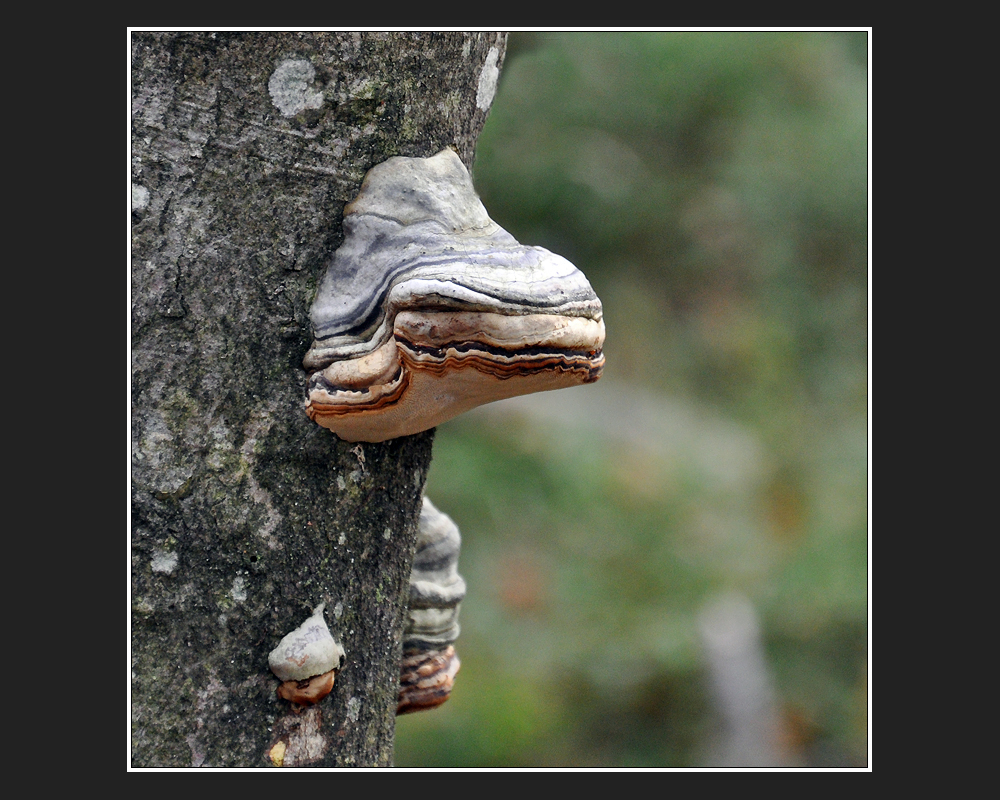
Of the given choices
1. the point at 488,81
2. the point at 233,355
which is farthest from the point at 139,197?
the point at 488,81

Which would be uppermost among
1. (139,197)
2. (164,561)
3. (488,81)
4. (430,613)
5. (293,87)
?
(488,81)

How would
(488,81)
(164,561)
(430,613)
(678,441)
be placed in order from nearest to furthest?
(164,561) → (488,81) → (430,613) → (678,441)

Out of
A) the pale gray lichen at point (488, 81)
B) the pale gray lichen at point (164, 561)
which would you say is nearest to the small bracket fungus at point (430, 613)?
the pale gray lichen at point (164, 561)

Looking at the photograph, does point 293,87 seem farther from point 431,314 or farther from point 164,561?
point 164,561

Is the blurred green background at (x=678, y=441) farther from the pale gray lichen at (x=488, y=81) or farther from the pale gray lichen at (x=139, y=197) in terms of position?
the pale gray lichen at (x=139, y=197)

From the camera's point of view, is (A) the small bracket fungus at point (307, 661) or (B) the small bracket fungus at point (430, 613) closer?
(A) the small bracket fungus at point (307, 661)

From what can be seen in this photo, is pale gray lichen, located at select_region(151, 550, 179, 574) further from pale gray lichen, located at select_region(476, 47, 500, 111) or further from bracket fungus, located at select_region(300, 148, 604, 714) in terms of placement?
pale gray lichen, located at select_region(476, 47, 500, 111)

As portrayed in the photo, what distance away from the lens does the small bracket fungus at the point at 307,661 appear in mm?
1318

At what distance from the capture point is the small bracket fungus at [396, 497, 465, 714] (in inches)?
67.6

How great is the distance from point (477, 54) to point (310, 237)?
44 cm

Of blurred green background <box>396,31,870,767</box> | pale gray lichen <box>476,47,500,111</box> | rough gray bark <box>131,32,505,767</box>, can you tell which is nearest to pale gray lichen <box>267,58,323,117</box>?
rough gray bark <box>131,32,505,767</box>

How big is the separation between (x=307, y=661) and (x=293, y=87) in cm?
82

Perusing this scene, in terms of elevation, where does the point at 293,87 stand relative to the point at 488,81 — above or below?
below

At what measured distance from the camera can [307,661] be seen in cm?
133
